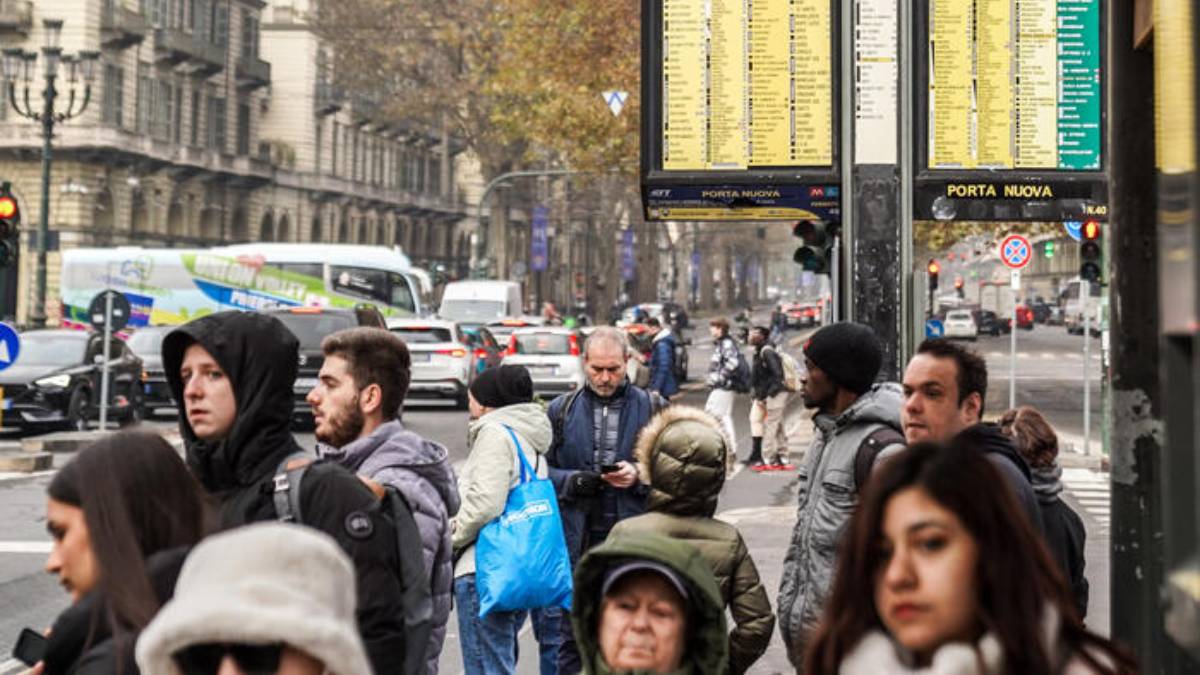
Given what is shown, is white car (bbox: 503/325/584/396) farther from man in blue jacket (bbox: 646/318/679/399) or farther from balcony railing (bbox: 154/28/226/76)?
balcony railing (bbox: 154/28/226/76)

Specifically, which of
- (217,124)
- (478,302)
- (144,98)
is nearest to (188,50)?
(144,98)

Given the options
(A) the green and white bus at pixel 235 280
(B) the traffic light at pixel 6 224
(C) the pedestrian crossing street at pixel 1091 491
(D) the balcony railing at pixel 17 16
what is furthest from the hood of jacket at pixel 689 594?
(D) the balcony railing at pixel 17 16

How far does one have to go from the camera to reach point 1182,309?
191cm

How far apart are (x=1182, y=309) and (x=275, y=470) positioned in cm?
278

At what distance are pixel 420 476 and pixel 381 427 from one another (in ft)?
0.57

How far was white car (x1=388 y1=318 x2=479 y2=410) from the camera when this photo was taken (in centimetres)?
3231

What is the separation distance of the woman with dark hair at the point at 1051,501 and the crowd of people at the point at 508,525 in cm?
2

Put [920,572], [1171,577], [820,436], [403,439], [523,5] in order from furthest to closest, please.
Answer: [523,5]
[820,436]
[403,439]
[920,572]
[1171,577]

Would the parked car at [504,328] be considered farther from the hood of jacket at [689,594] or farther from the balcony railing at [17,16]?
the hood of jacket at [689,594]

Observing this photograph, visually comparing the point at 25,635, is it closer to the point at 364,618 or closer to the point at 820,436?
the point at 364,618

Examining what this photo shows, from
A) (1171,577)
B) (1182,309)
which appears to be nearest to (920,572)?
(1171,577)

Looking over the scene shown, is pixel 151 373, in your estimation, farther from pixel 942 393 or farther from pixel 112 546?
pixel 112 546

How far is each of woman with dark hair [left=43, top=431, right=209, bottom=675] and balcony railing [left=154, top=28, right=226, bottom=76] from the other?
67.7 m

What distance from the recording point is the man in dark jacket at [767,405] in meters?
21.9
